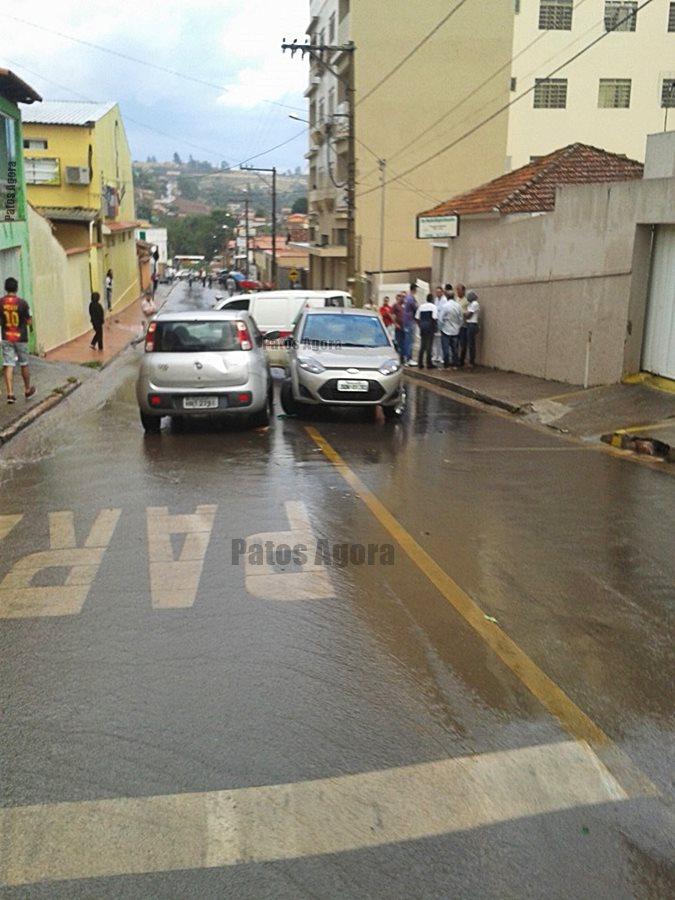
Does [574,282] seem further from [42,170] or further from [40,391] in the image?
[42,170]

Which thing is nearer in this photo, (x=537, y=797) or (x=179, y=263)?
(x=537, y=797)

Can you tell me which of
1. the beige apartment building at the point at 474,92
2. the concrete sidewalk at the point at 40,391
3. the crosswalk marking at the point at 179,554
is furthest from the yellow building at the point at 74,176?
the crosswalk marking at the point at 179,554

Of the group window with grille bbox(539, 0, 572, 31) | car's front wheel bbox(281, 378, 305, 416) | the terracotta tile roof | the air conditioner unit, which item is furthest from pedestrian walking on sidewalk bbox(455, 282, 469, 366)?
window with grille bbox(539, 0, 572, 31)

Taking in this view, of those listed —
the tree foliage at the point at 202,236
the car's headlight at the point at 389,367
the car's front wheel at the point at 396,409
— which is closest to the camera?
the car's headlight at the point at 389,367

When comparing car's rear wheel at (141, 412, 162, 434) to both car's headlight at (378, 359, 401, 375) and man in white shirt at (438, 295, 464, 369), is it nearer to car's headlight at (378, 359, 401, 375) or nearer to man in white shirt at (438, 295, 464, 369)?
car's headlight at (378, 359, 401, 375)

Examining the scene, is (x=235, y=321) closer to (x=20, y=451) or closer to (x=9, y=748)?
(x=20, y=451)

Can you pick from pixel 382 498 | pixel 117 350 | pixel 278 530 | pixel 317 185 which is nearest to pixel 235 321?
pixel 382 498

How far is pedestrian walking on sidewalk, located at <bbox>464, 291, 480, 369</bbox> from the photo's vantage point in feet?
67.8

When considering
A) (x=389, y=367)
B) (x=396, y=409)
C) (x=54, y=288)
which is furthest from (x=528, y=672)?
(x=54, y=288)

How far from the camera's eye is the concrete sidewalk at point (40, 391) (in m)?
13.5

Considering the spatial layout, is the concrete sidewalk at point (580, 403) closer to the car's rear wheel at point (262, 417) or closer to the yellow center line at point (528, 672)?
the car's rear wheel at point (262, 417)

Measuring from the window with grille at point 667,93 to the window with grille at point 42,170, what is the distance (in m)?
29.5

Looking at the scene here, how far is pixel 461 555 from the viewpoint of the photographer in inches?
270

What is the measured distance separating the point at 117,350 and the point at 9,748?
25.6m
